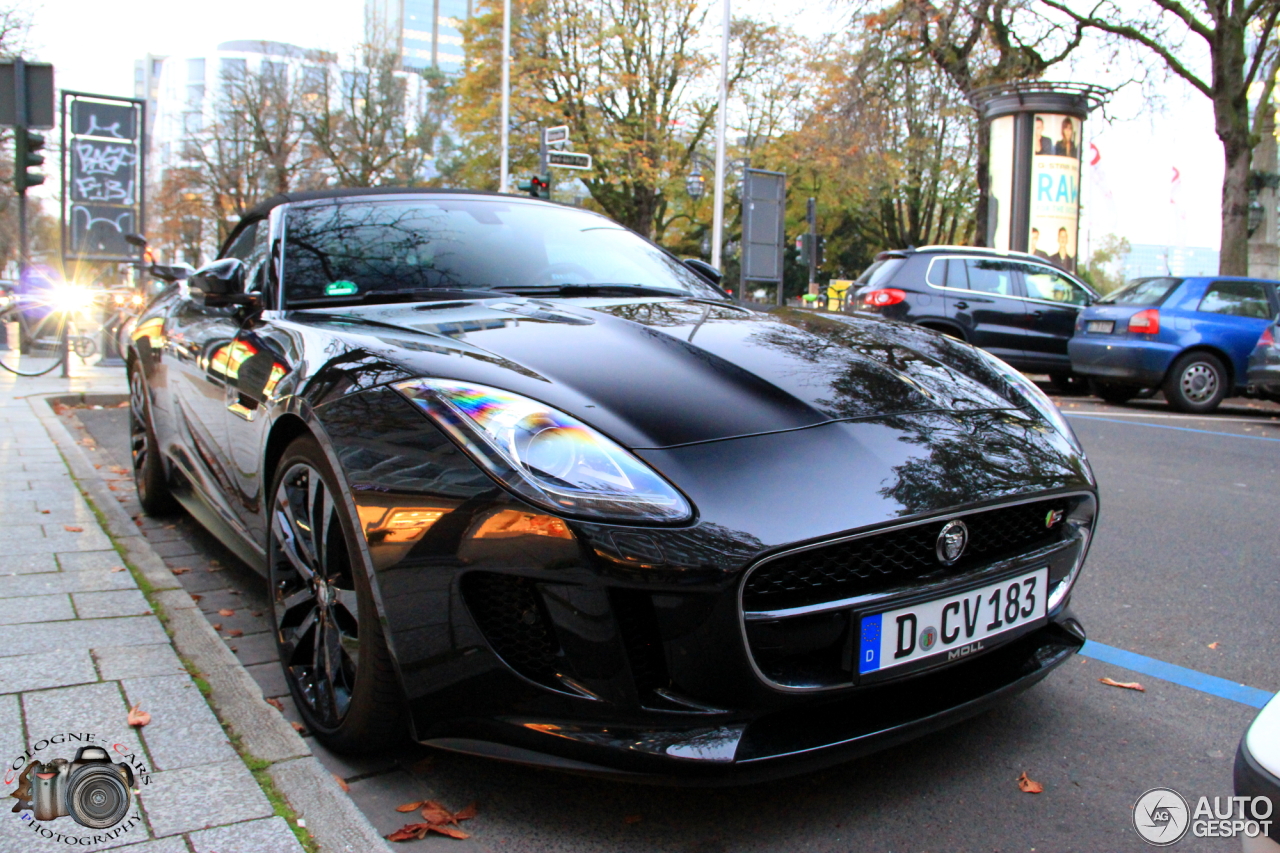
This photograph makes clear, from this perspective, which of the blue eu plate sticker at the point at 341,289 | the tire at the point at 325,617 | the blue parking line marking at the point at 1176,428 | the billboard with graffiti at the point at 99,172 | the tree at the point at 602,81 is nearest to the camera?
the tire at the point at 325,617

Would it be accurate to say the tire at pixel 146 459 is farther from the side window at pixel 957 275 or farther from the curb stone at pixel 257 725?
the side window at pixel 957 275

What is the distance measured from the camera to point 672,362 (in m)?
2.38

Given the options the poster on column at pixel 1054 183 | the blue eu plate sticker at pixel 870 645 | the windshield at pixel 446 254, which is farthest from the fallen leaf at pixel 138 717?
the poster on column at pixel 1054 183

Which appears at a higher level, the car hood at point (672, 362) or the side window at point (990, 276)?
the side window at point (990, 276)

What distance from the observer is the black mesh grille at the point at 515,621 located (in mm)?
1908

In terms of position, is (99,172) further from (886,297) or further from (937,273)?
(937,273)

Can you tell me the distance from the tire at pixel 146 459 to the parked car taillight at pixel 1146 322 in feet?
31.6

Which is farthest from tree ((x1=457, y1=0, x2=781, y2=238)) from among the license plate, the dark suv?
the license plate

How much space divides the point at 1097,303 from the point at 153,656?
36.9 ft

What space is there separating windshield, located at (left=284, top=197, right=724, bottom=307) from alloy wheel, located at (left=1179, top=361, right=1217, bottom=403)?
8883 mm

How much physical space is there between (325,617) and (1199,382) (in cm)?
1058

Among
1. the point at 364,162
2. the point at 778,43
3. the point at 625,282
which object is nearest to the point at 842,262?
the point at 778,43

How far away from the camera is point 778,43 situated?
33500mm

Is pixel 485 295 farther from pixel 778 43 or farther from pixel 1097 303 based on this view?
pixel 778 43
